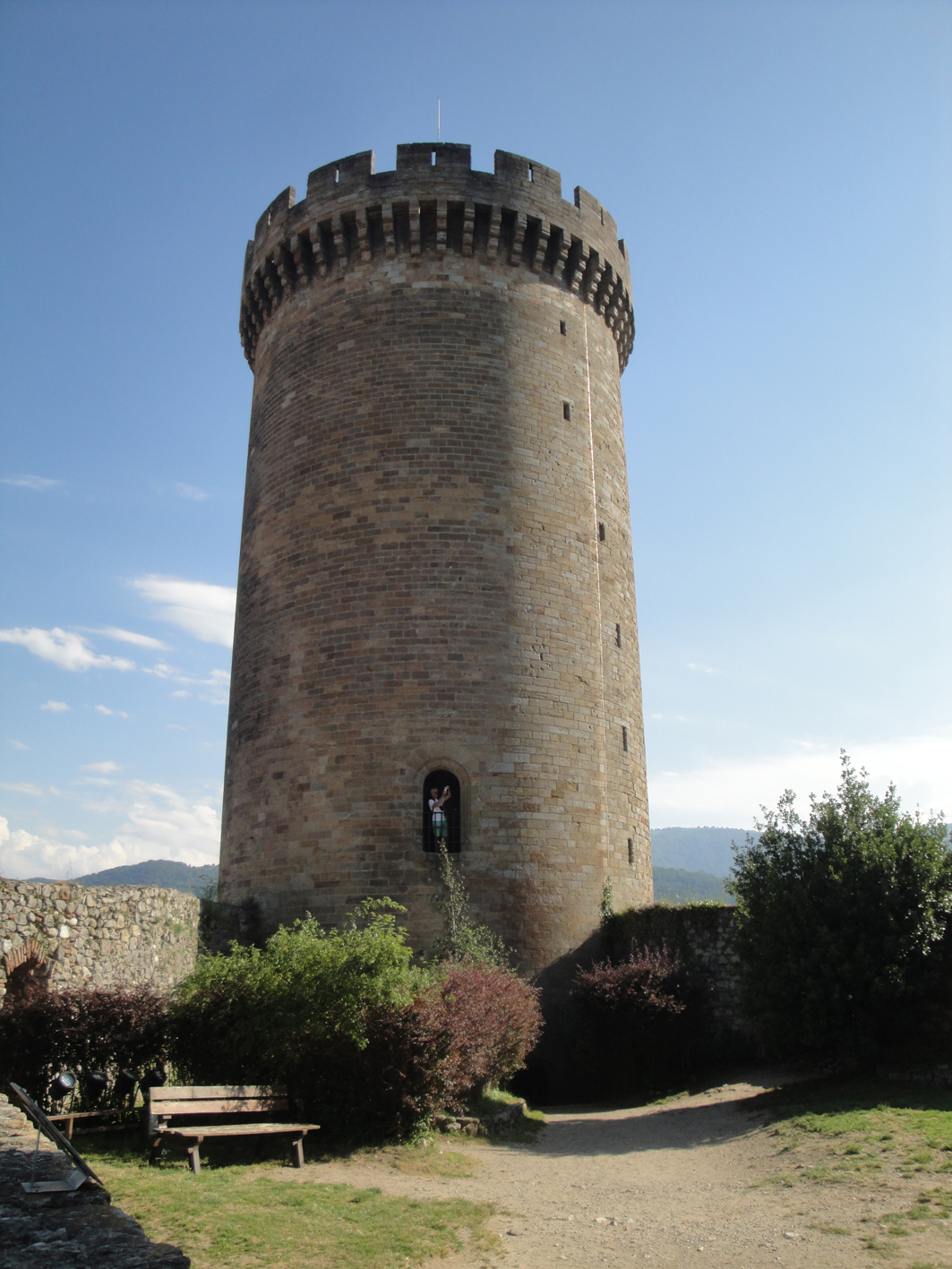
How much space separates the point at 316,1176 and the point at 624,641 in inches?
467

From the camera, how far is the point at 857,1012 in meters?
11.1

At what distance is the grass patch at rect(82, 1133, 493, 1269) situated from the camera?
5.71m

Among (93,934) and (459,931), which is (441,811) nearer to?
(459,931)

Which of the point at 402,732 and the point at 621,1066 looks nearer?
the point at 621,1066

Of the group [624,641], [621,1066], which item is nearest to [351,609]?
[624,641]

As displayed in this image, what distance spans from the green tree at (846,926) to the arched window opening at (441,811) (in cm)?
467

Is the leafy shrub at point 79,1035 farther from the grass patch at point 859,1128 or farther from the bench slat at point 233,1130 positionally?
the grass patch at point 859,1128

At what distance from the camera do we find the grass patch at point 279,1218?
225 inches


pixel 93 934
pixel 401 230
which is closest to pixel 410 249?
pixel 401 230

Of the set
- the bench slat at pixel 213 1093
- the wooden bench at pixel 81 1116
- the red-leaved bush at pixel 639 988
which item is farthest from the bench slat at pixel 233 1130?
the red-leaved bush at pixel 639 988

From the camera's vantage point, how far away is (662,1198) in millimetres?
7723

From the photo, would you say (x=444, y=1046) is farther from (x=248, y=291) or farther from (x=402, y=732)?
(x=248, y=291)

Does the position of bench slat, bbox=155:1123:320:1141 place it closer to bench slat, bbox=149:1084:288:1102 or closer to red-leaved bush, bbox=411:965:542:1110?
bench slat, bbox=149:1084:288:1102

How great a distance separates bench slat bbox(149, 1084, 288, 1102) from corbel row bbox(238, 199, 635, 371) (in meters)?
14.4
